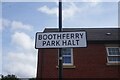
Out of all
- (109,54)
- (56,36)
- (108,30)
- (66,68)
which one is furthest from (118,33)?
(56,36)

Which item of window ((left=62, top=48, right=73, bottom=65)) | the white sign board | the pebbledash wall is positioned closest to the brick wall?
the pebbledash wall

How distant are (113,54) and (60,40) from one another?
16.1 metres

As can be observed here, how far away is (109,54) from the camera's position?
2200 centimetres

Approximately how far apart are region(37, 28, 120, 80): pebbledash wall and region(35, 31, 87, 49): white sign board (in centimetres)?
1435

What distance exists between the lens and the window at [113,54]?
71.6 ft

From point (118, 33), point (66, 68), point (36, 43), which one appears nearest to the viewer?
point (36, 43)

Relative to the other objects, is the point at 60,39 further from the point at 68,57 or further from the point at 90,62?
the point at 90,62

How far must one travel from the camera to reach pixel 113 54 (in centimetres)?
2202

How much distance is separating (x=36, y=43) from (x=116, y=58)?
1627 centimetres

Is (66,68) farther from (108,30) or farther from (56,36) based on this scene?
(56,36)

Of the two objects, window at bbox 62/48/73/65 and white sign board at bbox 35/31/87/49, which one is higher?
white sign board at bbox 35/31/87/49

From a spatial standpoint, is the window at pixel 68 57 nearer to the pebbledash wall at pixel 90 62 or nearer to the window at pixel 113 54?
the pebbledash wall at pixel 90 62

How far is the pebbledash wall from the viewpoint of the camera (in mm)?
21094

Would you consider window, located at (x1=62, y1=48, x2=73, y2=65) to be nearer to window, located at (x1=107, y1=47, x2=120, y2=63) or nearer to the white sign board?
window, located at (x1=107, y1=47, x2=120, y2=63)
